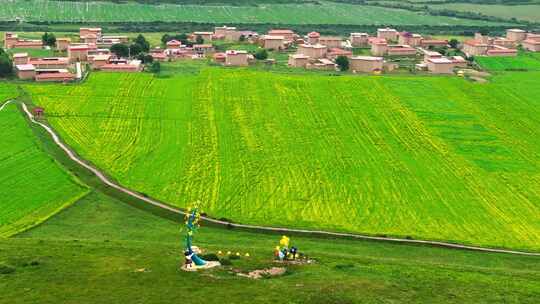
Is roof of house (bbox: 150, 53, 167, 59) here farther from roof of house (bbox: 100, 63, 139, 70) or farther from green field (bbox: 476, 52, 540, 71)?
green field (bbox: 476, 52, 540, 71)

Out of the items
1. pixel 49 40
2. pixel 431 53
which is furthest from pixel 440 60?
pixel 49 40

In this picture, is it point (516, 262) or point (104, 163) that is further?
point (104, 163)

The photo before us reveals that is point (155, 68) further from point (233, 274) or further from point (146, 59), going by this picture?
point (233, 274)

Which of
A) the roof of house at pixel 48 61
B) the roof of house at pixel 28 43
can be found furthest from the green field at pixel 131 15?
the roof of house at pixel 48 61

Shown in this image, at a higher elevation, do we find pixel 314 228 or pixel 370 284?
pixel 370 284

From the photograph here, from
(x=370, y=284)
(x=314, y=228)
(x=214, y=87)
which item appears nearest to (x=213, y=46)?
(x=214, y=87)

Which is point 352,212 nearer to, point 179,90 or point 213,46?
point 179,90

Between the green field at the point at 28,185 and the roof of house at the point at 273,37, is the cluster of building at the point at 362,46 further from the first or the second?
the green field at the point at 28,185
